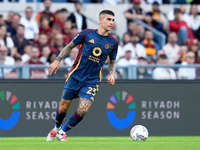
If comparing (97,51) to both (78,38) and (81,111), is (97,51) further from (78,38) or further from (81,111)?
(81,111)

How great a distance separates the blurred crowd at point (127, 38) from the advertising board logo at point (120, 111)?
0.53m

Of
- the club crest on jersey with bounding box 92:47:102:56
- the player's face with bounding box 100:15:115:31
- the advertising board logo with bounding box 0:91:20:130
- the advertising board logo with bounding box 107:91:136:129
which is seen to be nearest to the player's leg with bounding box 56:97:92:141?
the club crest on jersey with bounding box 92:47:102:56

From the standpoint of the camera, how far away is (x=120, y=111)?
14016mm

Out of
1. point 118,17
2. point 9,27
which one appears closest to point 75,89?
point 9,27

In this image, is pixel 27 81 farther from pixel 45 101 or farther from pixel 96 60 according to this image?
pixel 96 60

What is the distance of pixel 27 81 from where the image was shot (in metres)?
13.7

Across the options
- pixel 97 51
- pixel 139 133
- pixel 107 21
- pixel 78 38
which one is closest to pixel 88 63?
pixel 97 51

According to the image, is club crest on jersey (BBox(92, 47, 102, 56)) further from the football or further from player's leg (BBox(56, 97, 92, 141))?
the football

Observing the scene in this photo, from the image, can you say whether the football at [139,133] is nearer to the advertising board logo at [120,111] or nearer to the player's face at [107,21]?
the player's face at [107,21]

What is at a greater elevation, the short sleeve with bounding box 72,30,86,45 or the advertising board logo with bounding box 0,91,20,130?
the short sleeve with bounding box 72,30,86,45

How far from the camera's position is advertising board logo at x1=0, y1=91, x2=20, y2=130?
13539mm

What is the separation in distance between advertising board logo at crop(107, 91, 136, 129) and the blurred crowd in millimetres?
531

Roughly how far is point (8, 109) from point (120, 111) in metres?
2.73

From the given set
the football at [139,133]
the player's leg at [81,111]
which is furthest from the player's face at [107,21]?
the football at [139,133]
